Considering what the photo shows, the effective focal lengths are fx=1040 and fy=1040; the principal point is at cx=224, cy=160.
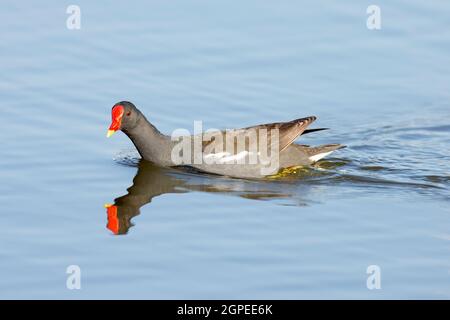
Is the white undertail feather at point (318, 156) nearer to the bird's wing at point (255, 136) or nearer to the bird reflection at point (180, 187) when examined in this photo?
the bird's wing at point (255, 136)

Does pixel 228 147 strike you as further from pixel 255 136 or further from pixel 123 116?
pixel 123 116

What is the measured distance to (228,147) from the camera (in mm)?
11734

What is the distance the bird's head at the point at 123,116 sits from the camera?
11844 millimetres

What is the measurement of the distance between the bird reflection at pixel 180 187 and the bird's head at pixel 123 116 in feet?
1.78

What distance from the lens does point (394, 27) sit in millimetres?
15445

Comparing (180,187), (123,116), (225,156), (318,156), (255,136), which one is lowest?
(180,187)

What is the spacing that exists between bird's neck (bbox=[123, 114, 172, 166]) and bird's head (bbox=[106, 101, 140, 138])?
71 millimetres

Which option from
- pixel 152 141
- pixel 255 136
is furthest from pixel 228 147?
pixel 152 141

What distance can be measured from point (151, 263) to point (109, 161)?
10.8 feet

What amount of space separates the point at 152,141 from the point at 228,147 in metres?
0.95

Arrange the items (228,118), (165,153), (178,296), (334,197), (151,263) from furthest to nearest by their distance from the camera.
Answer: (228,118) < (165,153) < (334,197) < (151,263) < (178,296)

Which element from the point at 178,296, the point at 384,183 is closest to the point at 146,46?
the point at 384,183

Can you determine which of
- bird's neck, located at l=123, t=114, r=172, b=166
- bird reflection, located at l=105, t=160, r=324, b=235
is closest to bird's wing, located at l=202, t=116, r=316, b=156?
bird reflection, located at l=105, t=160, r=324, b=235

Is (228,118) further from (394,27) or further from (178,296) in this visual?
(178,296)
